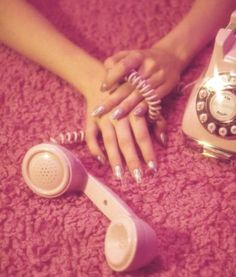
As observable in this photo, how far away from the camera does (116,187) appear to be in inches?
34.0

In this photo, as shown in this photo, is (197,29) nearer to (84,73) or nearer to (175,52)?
(175,52)

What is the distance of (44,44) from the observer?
1.02 meters

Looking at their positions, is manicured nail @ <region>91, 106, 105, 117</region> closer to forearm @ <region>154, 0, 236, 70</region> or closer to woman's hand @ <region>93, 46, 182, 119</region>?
woman's hand @ <region>93, 46, 182, 119</region>

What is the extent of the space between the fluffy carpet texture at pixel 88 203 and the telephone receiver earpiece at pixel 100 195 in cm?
4

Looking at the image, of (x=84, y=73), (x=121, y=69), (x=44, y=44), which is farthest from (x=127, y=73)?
(x=44, y=44)

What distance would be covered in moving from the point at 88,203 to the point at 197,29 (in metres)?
0.50

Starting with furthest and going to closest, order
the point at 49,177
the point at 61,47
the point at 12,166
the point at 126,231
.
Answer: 1. the point at 61,47
2. the point at 12,166
3. the point at 49,177
4. the point at 126,231

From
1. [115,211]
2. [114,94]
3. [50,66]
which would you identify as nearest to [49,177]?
[115,211]

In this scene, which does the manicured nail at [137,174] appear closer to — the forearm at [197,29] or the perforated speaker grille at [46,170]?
the perforated speaker grille at [46,170]

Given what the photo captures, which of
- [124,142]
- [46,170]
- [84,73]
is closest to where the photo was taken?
[46,170]

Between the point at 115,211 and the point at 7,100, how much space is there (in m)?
0.42

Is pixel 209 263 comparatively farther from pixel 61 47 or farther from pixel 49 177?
pixel 61 47

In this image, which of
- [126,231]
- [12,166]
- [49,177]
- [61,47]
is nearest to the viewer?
[126,231]

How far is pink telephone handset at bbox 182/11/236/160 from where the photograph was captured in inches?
32.3
